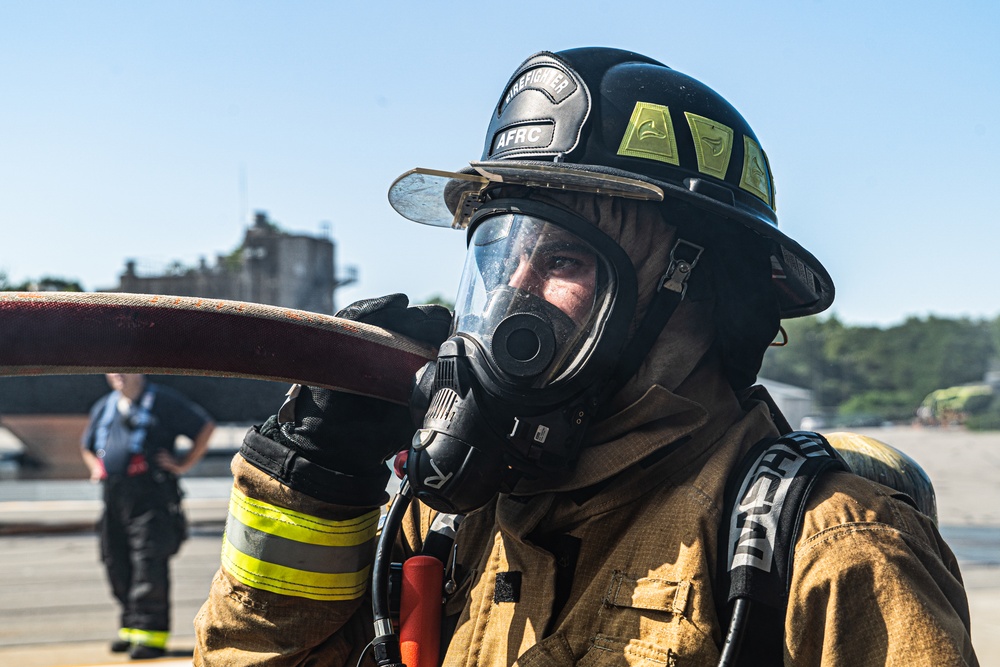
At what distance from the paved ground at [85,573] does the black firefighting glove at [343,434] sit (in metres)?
1.10

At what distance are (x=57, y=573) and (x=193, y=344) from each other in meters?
8.76

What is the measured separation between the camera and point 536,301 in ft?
5.57

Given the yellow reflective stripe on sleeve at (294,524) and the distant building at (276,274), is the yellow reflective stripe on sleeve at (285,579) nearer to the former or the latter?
the yellow reflective stripe on sleeve at (294,524)

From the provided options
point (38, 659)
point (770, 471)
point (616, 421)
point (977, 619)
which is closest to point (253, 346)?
point (616, 421)

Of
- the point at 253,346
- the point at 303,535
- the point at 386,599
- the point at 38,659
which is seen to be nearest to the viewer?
the point at 253,346

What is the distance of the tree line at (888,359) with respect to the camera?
8256cm

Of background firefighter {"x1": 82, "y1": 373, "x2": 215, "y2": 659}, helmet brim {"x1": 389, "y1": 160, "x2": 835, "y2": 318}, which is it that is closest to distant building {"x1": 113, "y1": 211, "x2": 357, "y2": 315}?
background firefighter {"x1": 82, "y1": 373, "x2": 215, "y2": 659}

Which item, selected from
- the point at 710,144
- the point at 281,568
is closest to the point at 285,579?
the point at 281,568

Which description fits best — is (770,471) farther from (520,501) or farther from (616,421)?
(520,501)

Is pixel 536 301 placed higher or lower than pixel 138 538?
higher

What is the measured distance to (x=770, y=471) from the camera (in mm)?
1488

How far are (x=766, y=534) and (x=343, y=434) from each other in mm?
818

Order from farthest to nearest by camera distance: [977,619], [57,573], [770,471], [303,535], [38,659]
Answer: [57,573] < [977,619] < [38,659] < [303,535] < [770,471]

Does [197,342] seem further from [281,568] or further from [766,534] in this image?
[766,534]
